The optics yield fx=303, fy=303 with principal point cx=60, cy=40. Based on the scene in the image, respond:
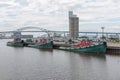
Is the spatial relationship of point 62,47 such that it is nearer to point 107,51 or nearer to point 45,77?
point 107,51

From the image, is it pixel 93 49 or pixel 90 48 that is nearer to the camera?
pixel 93 49

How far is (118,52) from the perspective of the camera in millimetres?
83875

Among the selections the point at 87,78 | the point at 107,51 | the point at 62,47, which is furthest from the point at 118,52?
the point at 87,78

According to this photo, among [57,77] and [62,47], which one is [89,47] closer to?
[62,47]

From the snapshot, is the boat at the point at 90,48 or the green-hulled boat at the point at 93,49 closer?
the green-hulled boat at the point at 93,49

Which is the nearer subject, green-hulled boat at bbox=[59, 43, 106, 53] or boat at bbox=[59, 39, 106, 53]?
green-hulled boat at bbox=[59, 43, 106, 53]

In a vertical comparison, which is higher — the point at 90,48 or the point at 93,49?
the point at 90,48

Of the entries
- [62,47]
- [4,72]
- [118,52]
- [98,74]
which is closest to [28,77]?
[4,72]

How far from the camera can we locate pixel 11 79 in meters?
44.8

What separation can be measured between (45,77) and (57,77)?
1853 mm

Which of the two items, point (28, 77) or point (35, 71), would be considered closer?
point (28, 77)

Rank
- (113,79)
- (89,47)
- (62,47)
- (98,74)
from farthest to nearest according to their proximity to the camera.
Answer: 1. (62,47)
2. (89,47)
3. (98,74)
4. (113,79)

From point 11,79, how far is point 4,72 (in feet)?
22.5

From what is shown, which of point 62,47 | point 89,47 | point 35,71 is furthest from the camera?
point 62,47
